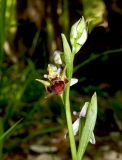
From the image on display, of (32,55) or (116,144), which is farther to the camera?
(32,55)

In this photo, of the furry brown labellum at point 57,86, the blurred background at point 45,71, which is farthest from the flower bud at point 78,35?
the blurred background at point 45,71

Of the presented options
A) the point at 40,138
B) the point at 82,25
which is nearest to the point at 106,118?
the point at 40,138

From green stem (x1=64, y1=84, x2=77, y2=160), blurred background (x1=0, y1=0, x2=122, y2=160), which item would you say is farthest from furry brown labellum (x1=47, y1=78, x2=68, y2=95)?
blurred background (x1=0, y1=0, x2=122, y2=160)

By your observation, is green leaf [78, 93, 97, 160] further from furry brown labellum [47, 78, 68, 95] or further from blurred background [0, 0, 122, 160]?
blurred background [0, 0, 122, 160]

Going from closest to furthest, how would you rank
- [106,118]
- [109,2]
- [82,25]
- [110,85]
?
1. [82,25]
2. [106,118]
3. [109,2]
4. [110,85]

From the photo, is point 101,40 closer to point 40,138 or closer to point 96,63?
point 96,63

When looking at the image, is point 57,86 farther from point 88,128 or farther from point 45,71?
point 45,71

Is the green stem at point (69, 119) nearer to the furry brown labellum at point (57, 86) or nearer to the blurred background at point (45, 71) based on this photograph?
the furry brown labellum at point (57, 86)

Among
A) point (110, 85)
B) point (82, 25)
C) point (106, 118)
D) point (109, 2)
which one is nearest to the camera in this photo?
point (82, 25)

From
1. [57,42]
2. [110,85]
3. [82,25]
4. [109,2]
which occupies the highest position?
[82,25]
